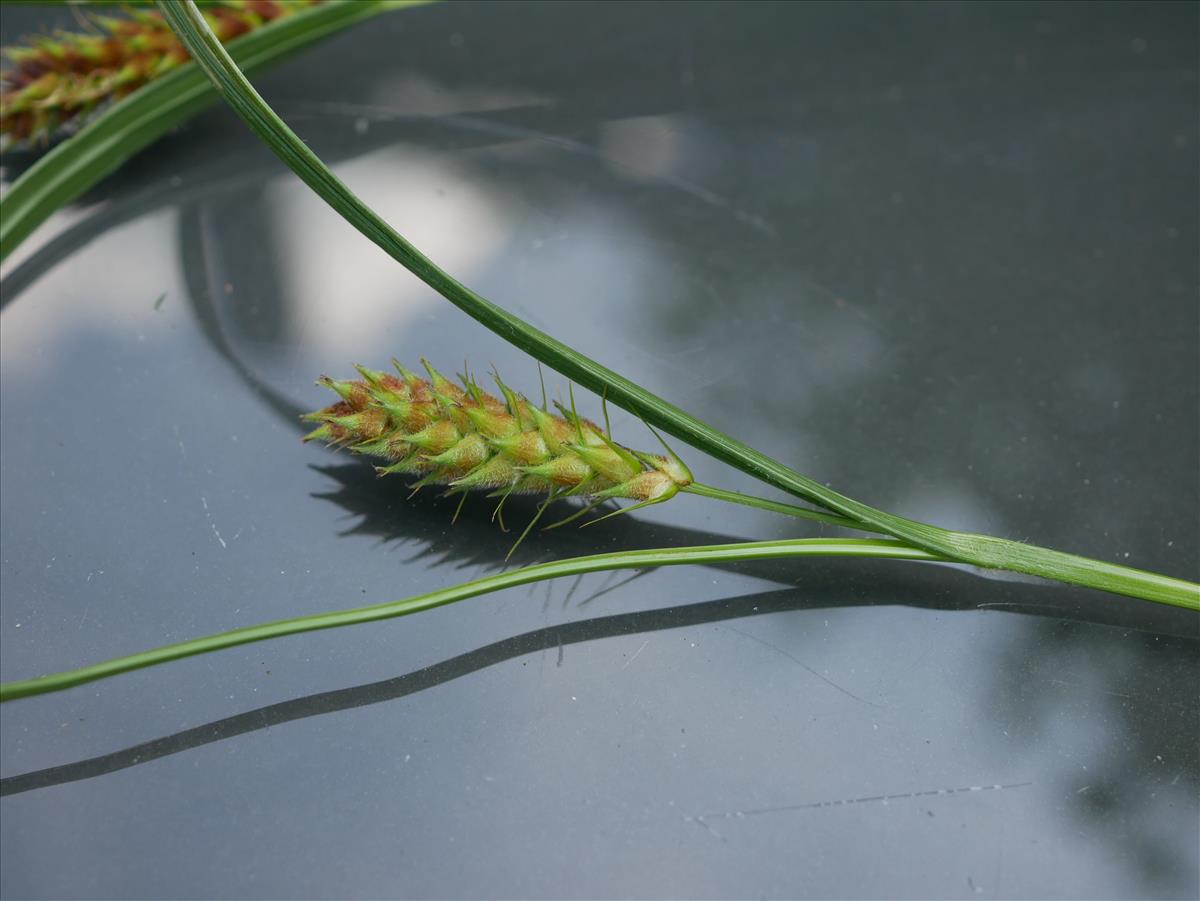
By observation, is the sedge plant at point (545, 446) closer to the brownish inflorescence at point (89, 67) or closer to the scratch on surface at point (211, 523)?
the scratch on surface at point (211, 523)

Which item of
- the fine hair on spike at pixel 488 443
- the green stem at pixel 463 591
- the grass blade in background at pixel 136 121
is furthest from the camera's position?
A: the grass blade in background at pixel 136 121

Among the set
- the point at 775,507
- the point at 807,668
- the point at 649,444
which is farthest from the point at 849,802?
the point at 649,444

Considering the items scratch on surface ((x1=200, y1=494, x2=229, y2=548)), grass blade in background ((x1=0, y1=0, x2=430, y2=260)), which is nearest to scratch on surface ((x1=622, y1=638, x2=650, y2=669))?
scratch on surface ((x1=200, y1=494, x2=229, y2=548))

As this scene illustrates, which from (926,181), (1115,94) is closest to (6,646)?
(926,181)

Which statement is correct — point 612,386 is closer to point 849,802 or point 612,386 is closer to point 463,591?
point 463,591

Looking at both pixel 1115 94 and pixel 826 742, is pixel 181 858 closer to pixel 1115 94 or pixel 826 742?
pixel 826 742

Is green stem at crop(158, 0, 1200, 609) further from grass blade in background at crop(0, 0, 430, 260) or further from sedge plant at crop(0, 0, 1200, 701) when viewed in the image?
grass blade in background at crop(0, 0, 430, 260)

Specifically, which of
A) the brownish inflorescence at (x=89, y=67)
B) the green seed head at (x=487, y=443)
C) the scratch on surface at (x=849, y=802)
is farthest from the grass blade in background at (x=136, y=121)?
the scratch on surface at (x=849, y=802)
